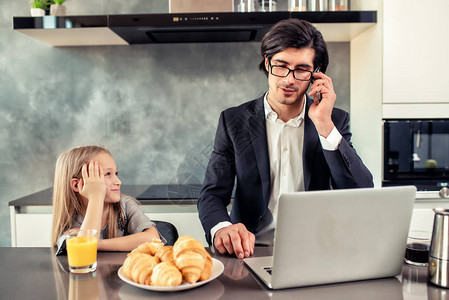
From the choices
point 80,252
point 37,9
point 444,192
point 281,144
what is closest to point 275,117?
point 281,144

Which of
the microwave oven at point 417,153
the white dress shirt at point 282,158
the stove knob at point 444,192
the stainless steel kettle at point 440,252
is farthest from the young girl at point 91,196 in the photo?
the stove knob at point 444,192

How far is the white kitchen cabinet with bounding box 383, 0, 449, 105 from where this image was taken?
7.46ft

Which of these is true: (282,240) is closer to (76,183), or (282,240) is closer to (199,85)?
(76,183)

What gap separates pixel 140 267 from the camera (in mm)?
925

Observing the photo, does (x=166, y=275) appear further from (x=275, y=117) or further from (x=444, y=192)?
(x=444, y=192)

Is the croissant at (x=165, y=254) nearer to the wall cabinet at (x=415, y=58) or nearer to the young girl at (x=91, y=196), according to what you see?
the young girl at (x=91, y=196)

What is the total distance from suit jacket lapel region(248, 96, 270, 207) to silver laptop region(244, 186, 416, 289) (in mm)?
649

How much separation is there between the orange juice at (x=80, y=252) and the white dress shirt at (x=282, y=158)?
0.75 meters

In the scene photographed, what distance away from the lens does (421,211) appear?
2326 mm

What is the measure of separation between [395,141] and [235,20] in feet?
3.39

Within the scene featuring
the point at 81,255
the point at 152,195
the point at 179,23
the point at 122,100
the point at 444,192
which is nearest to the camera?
the point at 81,255

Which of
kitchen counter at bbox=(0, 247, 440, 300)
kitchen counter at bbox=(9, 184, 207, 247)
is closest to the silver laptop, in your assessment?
kitchen counter at bbox=(0, 247, 440, 300)

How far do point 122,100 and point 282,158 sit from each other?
4.75 ft

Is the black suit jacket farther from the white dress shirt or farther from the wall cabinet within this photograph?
the wall cabinet
